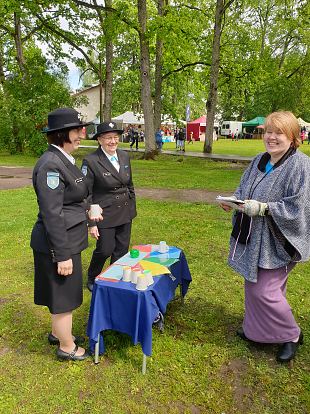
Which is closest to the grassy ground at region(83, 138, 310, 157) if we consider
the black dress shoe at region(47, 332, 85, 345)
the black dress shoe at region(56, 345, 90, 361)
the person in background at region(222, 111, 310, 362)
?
the person in background at region(222, 111, 310, 362)

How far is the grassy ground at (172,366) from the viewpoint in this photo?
2.90 metres

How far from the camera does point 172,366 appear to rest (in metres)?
3.31

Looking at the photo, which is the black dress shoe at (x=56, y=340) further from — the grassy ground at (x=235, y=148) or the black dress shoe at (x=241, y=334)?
the grassy ground at (x=235, y=148)

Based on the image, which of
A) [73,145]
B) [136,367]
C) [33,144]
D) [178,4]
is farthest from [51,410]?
[178,4]

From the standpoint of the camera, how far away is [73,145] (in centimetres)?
306

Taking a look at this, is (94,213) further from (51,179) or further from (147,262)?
(51,179)

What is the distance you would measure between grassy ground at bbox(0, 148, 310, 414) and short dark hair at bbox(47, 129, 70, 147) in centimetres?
197

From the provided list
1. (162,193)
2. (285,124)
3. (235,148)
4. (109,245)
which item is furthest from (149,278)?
(235,148)

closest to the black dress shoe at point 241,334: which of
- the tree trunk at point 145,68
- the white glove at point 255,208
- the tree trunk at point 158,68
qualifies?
the white glove at point 255,208

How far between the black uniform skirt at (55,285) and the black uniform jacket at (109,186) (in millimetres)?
1255

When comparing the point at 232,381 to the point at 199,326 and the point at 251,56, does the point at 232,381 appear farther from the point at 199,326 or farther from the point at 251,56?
the point at 251,56

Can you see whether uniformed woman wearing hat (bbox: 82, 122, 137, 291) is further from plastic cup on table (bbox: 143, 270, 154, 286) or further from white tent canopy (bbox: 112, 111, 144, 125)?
white tent canopy (bbox: 112, 111, 144, 125)

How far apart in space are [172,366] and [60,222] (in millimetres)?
1637

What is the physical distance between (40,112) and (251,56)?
14138 mm
